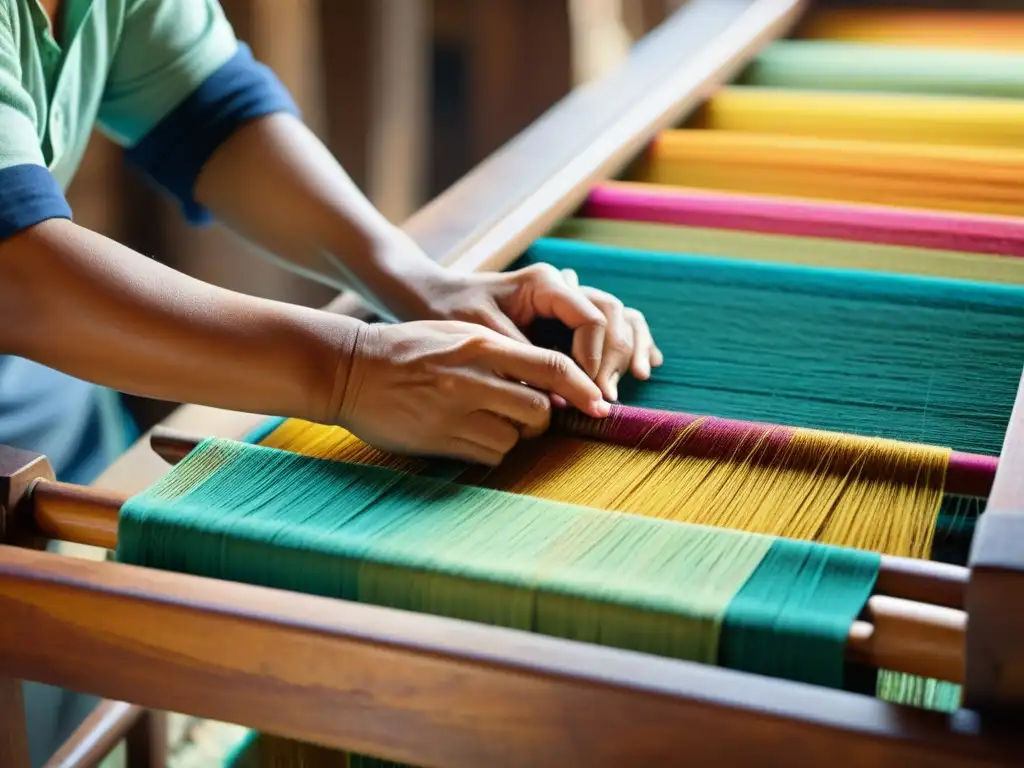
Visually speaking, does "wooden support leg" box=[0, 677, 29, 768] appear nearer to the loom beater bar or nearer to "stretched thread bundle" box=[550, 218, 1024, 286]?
Answer: the loom beater bar

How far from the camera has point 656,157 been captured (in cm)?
137

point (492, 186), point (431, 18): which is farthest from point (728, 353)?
point (431, 18)

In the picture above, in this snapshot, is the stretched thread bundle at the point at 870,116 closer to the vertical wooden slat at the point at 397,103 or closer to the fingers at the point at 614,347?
the fingers at the point at 614,347

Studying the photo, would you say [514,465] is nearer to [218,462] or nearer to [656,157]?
[218,462]

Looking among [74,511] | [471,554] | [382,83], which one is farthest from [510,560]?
[382,83]

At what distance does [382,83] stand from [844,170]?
1.29m

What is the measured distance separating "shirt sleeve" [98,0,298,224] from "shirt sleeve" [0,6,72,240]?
0.29 meters

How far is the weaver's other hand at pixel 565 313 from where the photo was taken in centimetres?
90

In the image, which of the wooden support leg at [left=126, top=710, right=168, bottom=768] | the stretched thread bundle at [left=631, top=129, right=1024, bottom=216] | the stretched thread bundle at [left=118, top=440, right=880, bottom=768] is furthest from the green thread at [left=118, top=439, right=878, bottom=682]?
the stretched thread bundle at [left=631, top=129, right=1024, bottom=216]

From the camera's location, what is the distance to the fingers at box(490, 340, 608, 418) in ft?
2.53

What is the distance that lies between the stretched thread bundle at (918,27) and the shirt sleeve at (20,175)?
131 centimetres

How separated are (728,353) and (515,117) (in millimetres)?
1941

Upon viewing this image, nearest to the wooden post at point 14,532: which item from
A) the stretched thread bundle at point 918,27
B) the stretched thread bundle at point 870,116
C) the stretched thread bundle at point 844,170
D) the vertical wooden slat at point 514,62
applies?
the stretched thread bundle at point 844,170

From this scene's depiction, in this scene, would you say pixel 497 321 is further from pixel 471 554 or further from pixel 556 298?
pixel 471 554
